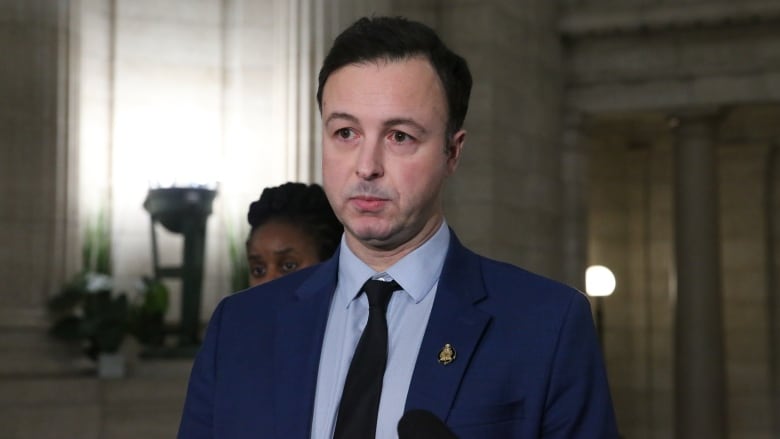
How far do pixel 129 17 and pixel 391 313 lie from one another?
1075 centimetres

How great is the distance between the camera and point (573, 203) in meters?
16.3

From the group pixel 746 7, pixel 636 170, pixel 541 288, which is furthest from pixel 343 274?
pixel 636 170

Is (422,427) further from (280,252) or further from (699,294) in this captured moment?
(699,294)

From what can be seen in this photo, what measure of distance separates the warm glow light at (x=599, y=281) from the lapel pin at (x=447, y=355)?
49.7 feet

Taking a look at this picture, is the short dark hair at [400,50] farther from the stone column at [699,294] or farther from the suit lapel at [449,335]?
the stone column at [699,294]

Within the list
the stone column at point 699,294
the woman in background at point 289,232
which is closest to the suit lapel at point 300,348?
the woman in background at point 289,232

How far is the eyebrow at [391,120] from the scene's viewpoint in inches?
70.4

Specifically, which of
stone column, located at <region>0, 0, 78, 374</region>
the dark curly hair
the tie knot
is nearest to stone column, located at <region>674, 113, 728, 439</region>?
stone column, located at <region>0, 0, 78, 374</region>

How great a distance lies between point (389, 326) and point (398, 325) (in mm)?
13

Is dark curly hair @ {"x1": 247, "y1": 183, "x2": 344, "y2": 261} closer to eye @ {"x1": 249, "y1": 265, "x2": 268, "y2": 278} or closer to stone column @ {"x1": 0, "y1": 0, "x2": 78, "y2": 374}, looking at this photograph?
eye @ {"x1": 249, "y1": 265, "x2": 268, "y2": 278}

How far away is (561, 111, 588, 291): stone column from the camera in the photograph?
16234 mm

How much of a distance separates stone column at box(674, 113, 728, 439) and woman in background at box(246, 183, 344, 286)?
13029mm

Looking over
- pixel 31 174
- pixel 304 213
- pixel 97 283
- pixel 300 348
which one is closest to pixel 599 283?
pixel 97 283

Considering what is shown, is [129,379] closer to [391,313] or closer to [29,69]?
[29,69]
